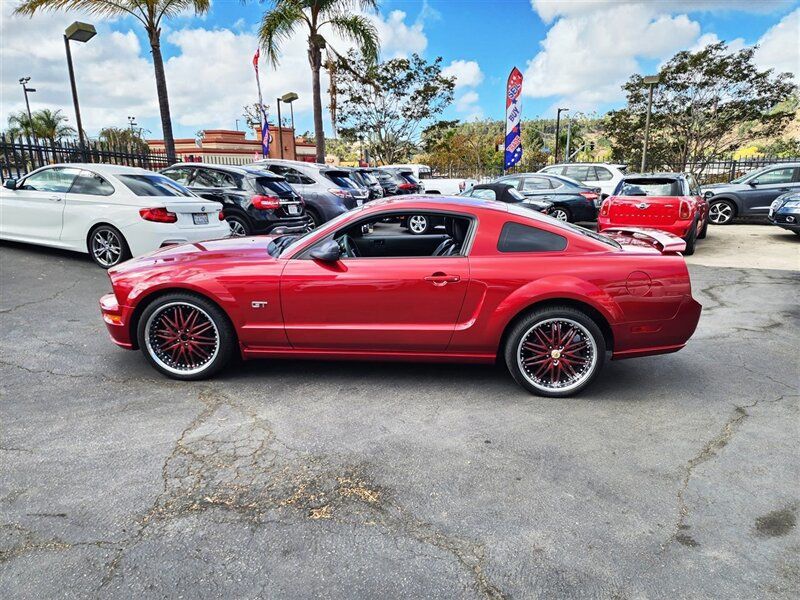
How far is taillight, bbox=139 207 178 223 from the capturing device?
717 cm

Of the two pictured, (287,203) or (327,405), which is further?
(287,203)

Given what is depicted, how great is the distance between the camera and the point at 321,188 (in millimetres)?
11633

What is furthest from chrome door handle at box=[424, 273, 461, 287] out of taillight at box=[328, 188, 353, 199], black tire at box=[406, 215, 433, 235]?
taillight at box=[328, 188, 353, 199]

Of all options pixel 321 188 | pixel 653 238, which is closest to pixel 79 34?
pixel 321 188

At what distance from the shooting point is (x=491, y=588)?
82.5 inches

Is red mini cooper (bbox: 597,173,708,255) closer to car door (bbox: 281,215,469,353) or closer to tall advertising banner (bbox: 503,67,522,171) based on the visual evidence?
car door (bbox: 281,215,469,353)

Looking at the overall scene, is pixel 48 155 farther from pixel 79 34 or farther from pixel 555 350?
pixel 555 350

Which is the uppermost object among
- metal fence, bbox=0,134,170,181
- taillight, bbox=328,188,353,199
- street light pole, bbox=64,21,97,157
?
street light pole, bbox=64,21,97,157

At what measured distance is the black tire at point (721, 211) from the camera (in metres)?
14.1

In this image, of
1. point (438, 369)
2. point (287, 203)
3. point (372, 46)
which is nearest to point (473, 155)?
point (372, 46)

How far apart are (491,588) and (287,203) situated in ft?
28.0

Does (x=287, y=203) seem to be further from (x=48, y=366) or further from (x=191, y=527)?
(x=191, y=527)

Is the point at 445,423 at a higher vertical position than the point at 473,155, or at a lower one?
lower

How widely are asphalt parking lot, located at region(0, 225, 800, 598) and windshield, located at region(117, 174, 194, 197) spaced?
3598 millimetres
